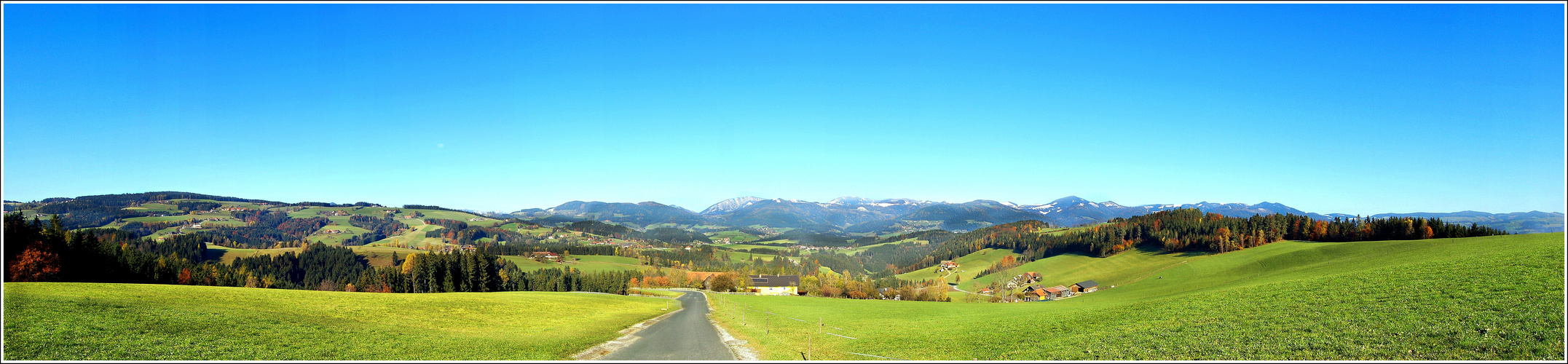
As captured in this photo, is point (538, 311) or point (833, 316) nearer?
point (538, 311)

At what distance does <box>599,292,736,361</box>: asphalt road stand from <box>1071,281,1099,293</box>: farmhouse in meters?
93.0

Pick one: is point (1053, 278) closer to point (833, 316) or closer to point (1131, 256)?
point (1131, 256)

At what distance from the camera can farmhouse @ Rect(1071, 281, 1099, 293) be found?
4008 inches

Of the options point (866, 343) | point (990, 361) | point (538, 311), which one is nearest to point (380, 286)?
point (538, 311)

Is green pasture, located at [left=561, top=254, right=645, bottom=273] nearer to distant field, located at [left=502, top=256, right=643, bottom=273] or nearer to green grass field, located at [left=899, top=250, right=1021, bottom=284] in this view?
distant field, located at [left=502, top=256, right=643, bottom=273]

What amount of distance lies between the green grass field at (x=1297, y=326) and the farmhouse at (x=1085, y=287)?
6811cm

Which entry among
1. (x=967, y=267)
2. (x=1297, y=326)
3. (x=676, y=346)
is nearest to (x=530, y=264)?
(x=967, y=267)

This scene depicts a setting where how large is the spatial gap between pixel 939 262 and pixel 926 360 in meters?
183

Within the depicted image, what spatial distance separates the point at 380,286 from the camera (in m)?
101

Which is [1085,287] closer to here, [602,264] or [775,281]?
[775,281]

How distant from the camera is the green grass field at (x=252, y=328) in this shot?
628 inches

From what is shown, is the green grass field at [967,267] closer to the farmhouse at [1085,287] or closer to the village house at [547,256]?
the farmhouse at [1085,287]

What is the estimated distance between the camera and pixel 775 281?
128875 millimetres

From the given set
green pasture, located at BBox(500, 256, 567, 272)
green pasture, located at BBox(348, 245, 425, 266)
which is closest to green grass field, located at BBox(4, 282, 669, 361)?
green pasture, located at BBox(500, 256, 567, 272)
